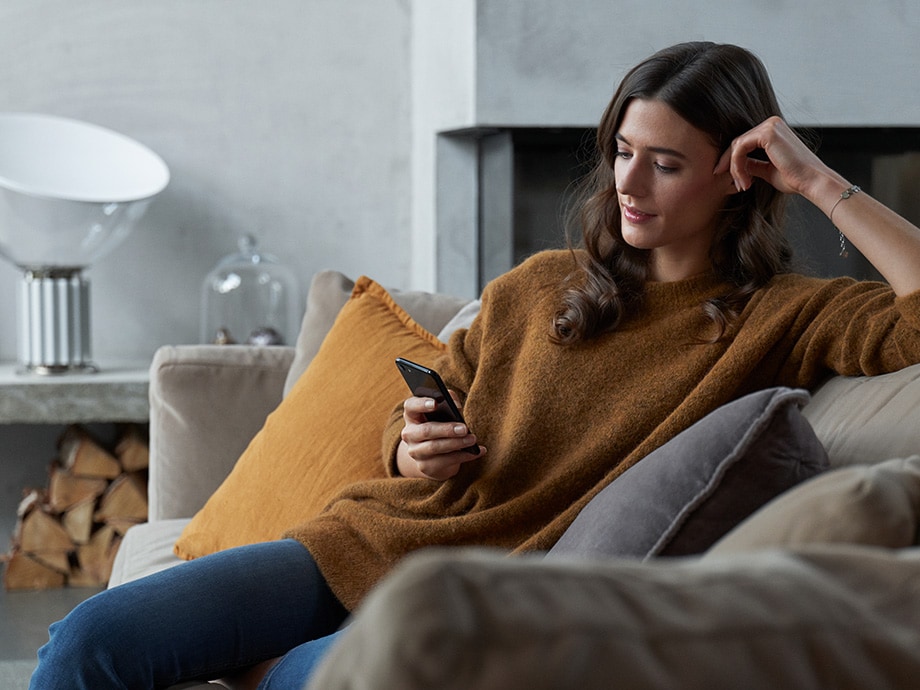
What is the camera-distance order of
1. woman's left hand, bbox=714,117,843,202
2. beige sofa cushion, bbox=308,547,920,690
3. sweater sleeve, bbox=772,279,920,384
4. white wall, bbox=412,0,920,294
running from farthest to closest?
1. white wall, bbox=412,0,920,294
2. woman's left hand, bbox=714,117,843,202
3. sweater sleeve, bbox=772,279,920,384
4. beige sofa cushion, bbox=308,547,920,690

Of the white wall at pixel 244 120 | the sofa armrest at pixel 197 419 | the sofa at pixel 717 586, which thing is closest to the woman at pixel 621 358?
the sofa at pixel 717 586

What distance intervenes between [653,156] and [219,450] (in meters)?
0.98

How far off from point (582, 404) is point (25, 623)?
5.53ft

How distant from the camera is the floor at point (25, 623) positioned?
2217mm

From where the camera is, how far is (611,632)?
40cm

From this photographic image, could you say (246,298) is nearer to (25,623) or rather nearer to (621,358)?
(25,623)

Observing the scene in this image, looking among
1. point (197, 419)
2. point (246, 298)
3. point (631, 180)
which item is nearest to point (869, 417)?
point (631, 180)

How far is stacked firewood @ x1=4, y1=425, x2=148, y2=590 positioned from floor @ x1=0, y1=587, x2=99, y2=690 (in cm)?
4

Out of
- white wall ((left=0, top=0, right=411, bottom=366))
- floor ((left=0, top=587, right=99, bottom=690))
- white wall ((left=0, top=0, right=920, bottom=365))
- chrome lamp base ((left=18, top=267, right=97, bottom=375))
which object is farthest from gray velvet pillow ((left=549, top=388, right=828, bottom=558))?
white wall ((left=0, top=0, right=411, bottom=366))

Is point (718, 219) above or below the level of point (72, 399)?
above

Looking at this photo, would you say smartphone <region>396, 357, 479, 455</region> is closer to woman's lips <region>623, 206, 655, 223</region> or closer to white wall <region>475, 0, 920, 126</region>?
woman's lips <region>623, 206, 655, 223</region>

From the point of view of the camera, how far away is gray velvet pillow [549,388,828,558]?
0.92 metres

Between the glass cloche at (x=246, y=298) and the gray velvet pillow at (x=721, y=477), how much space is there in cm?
198

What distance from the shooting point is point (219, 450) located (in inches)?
76.4
